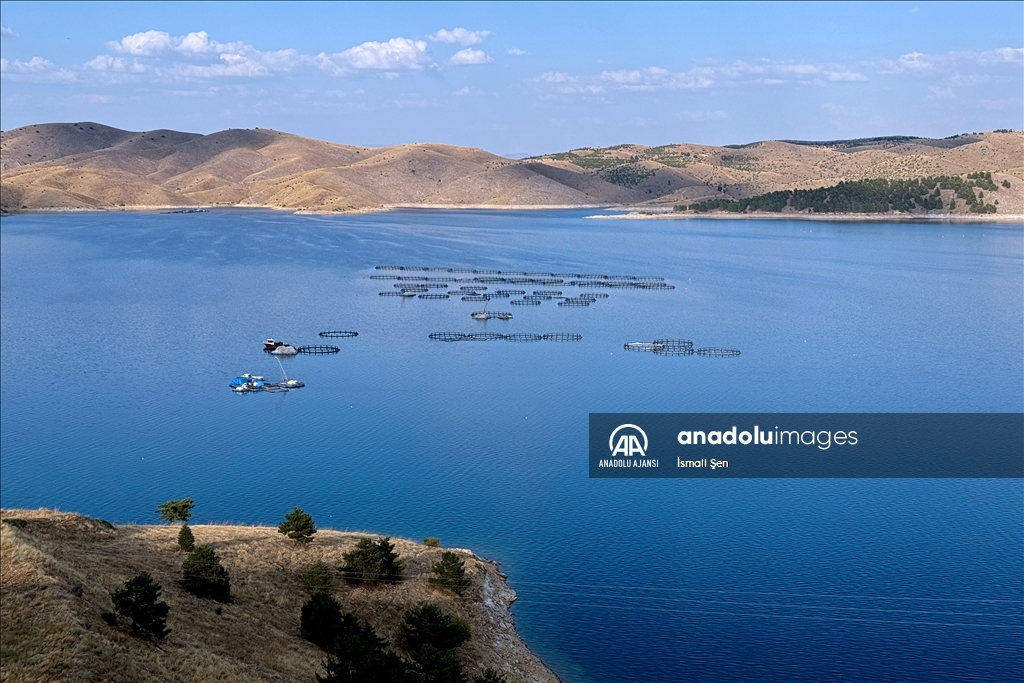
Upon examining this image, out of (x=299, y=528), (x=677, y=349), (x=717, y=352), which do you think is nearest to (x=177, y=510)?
(x=299, y=528)

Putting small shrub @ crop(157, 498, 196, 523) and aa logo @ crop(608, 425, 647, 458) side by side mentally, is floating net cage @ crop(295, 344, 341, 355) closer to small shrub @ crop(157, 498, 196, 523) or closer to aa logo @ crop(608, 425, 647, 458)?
aa logo @ crop(608, 425, 647, 458)

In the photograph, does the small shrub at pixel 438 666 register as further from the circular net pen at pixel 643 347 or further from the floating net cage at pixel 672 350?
the circular net pen at pixel 643 347

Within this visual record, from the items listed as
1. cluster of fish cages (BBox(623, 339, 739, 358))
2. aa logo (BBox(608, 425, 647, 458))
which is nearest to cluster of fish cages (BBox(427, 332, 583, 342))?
cluster of fish cages (BBox(623, 339, 739, 358))

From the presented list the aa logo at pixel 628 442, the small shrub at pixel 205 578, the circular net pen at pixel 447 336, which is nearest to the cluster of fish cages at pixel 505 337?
the circular net pen at pixel 447 336

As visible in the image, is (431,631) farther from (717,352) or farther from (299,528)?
(717,352)

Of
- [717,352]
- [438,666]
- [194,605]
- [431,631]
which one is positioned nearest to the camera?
[438,666]

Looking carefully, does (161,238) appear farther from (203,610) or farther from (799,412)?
(203,610)
